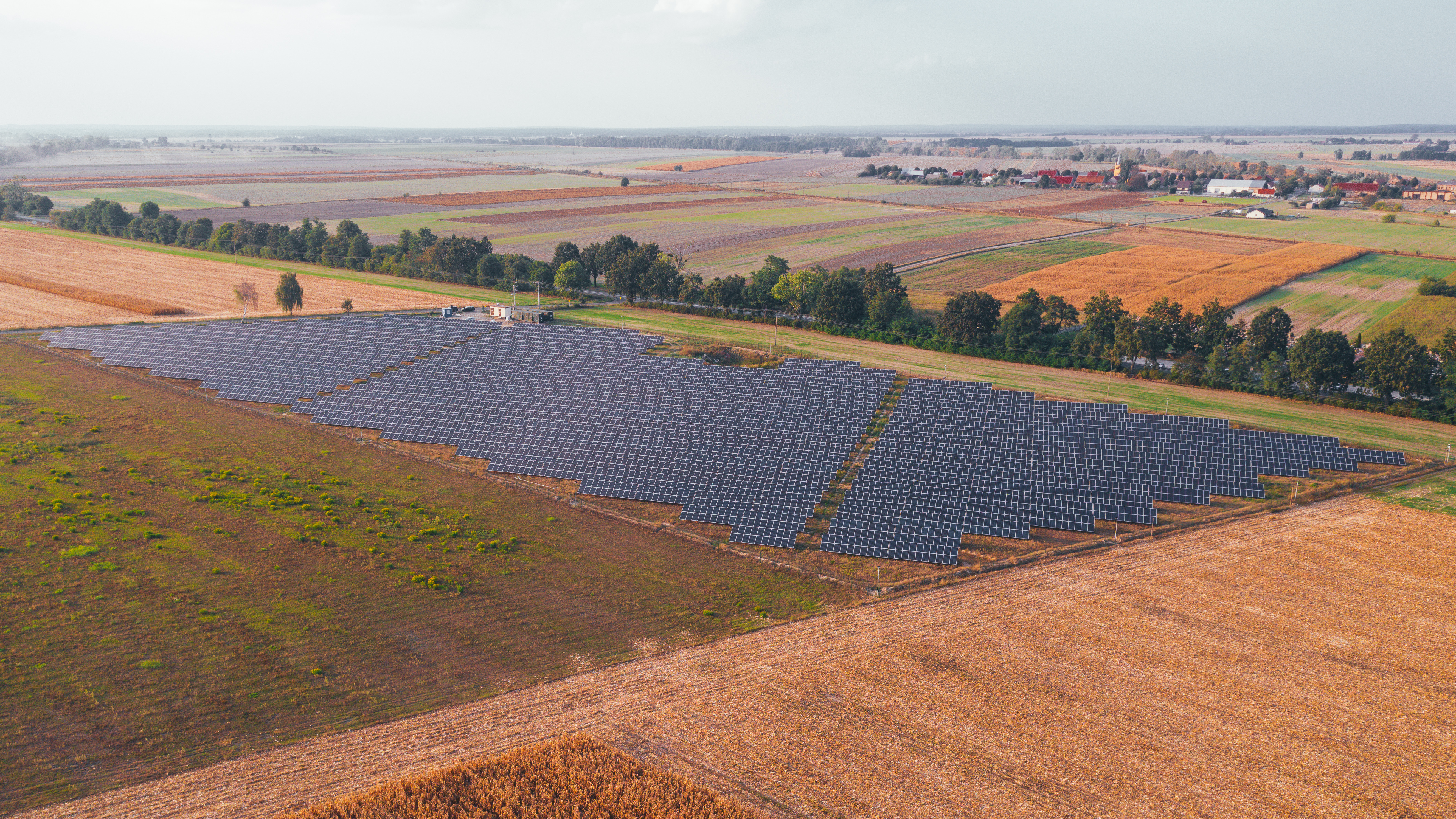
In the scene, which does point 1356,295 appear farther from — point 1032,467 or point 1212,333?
point 1032,467

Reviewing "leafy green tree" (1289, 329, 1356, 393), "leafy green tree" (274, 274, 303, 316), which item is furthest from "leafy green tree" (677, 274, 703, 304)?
"leafy green tree" (1289, 329, 1356, 393)

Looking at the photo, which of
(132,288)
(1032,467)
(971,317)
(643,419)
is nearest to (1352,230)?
(971,317)

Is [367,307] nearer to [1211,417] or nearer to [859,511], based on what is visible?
[859,511]

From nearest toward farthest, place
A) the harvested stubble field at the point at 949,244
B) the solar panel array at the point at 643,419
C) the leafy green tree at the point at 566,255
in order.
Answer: the solar panel array at the point at 643,419, the leafy green tree at the point at 566,255, the harvested stubble field at the point at 949,244

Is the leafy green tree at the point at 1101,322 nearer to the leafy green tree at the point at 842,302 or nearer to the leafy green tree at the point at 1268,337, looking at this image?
the leafy green tree at the point at 1268,337

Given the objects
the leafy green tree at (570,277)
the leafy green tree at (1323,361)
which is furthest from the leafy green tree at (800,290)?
the leafy green tree at (1323,361)

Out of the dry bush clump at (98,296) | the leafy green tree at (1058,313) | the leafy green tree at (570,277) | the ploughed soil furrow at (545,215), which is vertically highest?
the ploughed soil furrow at (545,215)
